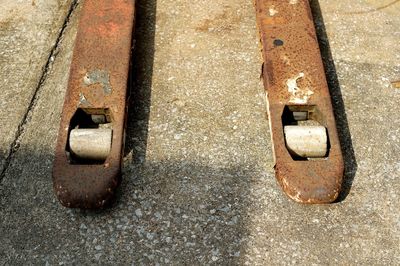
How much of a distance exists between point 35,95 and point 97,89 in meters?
0.44

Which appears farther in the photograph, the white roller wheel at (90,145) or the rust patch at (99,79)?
the rust patch at (99,79)

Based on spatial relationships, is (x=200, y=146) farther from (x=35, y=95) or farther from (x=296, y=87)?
(x=35, y=95)

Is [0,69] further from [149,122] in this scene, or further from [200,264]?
[200,264]

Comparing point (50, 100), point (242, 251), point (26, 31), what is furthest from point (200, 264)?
point (26, 31)

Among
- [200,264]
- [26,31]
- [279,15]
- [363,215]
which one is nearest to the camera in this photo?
[200,264]

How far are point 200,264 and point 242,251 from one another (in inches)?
7.0

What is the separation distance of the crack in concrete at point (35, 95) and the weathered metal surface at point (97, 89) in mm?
280

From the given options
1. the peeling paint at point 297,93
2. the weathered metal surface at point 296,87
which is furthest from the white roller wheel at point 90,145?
the peeling paint at point 297,93

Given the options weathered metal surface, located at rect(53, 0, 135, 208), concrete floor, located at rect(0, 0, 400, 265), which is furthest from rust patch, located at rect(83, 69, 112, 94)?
concrete floor, located at rect(0, 0, 400, 265)

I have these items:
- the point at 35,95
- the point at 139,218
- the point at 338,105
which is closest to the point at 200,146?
the point at 139,218

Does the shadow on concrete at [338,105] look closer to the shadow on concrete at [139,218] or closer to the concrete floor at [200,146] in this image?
the concrete floor at [200,146]

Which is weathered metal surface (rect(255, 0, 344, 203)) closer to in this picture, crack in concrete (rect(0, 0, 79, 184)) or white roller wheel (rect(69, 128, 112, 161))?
white roller wheel (rect(69, 128, 112, 161))

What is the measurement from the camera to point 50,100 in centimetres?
257

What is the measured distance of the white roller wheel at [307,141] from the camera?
2.18 meters
